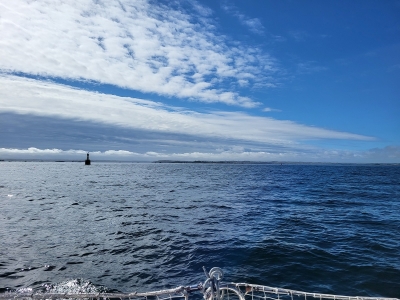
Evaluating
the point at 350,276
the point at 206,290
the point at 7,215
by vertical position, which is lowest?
the point at 7,215

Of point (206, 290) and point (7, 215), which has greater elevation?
point (206, 290)

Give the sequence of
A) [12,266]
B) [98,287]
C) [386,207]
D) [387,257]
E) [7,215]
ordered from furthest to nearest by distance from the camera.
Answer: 1. [386,207]
2. [7,215]
3. [387,257]
4. [12,266]
5. [98,287]

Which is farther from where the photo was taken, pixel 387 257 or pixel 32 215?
pixel 32 215

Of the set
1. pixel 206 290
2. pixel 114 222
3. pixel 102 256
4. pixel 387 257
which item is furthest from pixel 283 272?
pixel 114 222

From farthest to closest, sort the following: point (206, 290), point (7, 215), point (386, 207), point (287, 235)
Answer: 1. point (386, 207)
2. point (7, 215)
3. point (287, 235)
4. point (206, 290)

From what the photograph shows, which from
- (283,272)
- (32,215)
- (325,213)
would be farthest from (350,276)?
(32,215)

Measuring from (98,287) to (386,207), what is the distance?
3069cm

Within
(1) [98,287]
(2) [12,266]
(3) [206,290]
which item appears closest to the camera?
(3) [206,290]

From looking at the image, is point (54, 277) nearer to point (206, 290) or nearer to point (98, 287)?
point (98, 287)

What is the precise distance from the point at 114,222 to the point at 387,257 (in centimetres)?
1937

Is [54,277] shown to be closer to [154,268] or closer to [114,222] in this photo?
[154,268]

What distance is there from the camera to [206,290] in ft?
21.4

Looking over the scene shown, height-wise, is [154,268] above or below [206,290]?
below

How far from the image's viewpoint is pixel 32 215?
2523 cm
